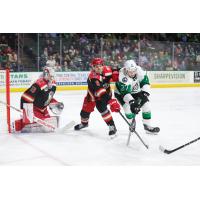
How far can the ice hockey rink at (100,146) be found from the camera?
7.63 feet

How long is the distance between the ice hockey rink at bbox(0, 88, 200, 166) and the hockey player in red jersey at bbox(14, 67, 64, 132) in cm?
Result: 9

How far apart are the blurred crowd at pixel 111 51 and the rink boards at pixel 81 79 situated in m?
0.25

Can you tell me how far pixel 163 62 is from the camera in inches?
220

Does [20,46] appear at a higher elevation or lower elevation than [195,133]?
higher

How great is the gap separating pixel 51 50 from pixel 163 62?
166 cm

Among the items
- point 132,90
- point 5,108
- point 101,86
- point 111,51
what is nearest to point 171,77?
point 111,51

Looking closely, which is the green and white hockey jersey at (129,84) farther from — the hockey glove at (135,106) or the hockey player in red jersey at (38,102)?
the hockey player in red jersey at (38,102)

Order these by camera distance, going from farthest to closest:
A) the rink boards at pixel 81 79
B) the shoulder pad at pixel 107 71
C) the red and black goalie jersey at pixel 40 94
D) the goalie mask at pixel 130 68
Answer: the rink boards at pixel 81 79 → the red and black goalie jersey at pixel 40 94 → the shoulder pad at pixel 107 71 → the goalie mask at pixel 130 68

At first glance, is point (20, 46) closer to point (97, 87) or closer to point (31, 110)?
point (31, 110)

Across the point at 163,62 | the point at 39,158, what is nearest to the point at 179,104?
the point at 163,62

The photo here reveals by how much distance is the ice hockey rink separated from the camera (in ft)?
7.63

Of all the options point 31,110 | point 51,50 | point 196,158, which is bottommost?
point 196,158

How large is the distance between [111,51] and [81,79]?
3.33 feet

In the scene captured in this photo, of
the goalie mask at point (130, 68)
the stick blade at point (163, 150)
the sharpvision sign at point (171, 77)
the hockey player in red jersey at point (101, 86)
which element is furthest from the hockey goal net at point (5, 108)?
the sharpvision sign at point (171, 77)
